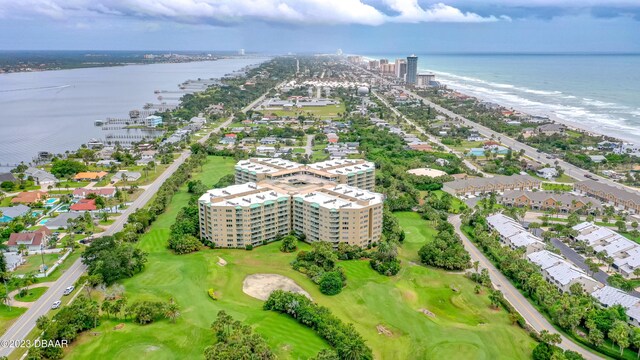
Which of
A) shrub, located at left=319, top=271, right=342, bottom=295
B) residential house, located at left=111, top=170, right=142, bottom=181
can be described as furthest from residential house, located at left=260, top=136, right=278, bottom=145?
shrub, located at left=319, top=271, right=342, bottom=295

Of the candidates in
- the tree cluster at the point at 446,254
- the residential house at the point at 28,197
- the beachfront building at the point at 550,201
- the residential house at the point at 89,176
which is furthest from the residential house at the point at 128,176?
the beachfront building at the point at 550,201

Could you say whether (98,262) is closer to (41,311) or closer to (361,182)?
(41,311)

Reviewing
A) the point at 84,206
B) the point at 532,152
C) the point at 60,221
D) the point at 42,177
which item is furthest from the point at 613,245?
the point at 42,177

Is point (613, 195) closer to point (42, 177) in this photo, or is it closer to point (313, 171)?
point (313, 171)

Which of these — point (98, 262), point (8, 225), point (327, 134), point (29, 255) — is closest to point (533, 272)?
point (98, 262)

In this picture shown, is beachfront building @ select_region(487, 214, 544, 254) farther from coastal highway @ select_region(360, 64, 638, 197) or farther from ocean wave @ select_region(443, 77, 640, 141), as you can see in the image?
ocean wave @ select_region(443, 77, 640, 141)

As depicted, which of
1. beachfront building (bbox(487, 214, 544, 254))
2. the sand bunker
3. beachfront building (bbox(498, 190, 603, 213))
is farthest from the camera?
beachfront building (bbox(498, 190, 603, 213))
